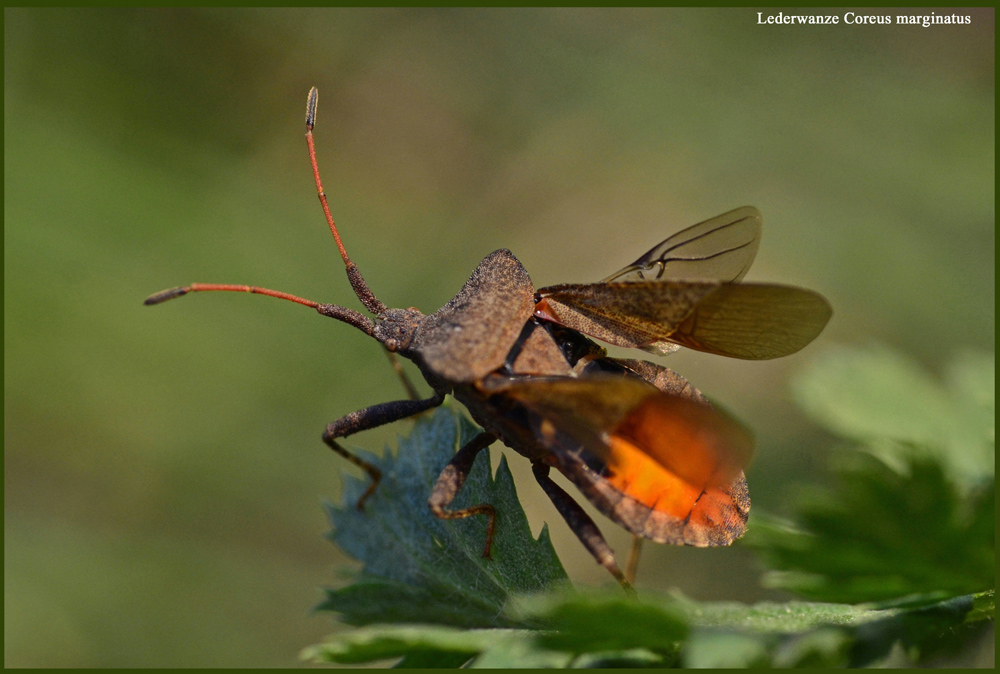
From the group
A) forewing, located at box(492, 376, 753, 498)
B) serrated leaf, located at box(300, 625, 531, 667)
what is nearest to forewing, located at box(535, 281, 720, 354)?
forewing, located at box(492, 376, 753, 498)

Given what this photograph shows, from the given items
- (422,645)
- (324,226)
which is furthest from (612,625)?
(324,226)

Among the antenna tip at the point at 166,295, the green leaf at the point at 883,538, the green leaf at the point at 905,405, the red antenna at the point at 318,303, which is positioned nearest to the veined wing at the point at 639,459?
the green leaf at the point at 883,538

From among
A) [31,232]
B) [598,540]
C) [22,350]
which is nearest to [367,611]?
[598,540]

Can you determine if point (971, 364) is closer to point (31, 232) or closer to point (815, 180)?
point (815, 180)

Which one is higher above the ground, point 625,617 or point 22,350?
point 22,350

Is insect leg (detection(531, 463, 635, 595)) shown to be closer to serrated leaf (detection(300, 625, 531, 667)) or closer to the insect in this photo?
the insect

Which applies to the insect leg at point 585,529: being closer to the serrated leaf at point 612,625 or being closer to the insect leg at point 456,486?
the insect leg at point 456,486

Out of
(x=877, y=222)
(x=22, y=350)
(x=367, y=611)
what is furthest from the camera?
(x=877, y=222)

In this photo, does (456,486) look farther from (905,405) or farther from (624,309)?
(905,405)
